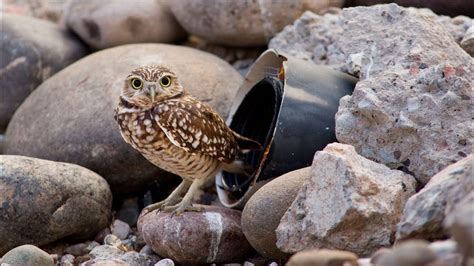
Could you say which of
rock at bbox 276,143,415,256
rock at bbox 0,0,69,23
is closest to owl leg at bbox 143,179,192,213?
rock at bbox 276,143,415,256

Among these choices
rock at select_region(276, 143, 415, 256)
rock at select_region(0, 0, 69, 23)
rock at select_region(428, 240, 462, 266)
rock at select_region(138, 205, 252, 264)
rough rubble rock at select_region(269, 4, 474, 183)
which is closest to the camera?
rock at select_region(428, 240, 462, 266)

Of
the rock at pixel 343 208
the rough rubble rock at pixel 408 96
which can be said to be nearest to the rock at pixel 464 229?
the rock at pixel 343 208

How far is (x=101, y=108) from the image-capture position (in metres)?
5.04

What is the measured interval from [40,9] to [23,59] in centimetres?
126

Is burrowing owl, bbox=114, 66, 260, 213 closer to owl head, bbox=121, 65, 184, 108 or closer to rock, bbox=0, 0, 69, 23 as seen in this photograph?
owl head, bbox=121, 65, 184, 108

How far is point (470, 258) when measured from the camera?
2.57 meters

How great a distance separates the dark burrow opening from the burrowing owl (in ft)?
1.23

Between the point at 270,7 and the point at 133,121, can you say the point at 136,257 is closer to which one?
the point at 133,121

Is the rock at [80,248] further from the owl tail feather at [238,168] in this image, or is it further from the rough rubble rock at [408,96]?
the rough rubble rock at [408,96]

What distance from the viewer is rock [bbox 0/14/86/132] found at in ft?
19.0

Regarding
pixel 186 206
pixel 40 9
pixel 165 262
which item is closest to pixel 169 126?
pixel 186 206

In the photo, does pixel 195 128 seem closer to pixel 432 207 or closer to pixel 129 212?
pixel 129 212

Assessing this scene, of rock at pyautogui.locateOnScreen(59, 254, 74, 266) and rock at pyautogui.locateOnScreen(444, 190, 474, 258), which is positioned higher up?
rock at pyautogui.locateOnScreen(444, 190, 474, 258)

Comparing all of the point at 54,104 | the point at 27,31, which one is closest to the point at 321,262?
the point at 54,104
